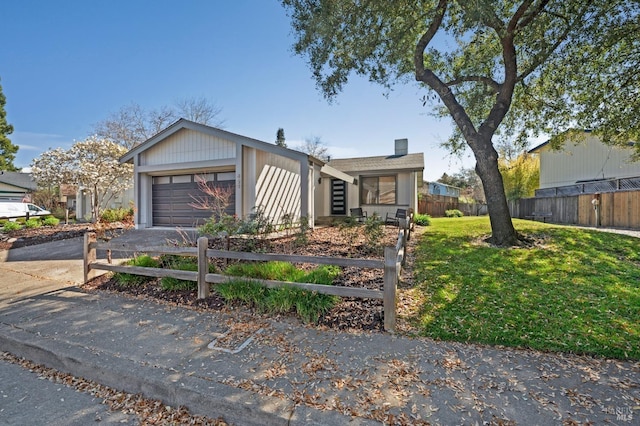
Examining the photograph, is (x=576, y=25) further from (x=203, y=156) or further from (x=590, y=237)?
(x=203, y=156)

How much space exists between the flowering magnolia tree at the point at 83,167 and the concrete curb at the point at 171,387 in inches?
565

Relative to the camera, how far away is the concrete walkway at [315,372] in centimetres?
234

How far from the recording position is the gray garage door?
35.8ft

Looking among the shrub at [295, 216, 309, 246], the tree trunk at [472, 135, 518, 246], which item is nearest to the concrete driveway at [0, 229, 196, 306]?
the shrub at [295, 216, 309, 246]

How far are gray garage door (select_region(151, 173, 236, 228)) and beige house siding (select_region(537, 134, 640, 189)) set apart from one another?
629 inches

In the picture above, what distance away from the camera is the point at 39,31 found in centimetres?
916

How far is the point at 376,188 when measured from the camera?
1548cm

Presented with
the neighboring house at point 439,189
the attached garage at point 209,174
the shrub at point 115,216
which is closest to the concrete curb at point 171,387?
the attached garage at point 209,174

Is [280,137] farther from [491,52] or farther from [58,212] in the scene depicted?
[491,52]

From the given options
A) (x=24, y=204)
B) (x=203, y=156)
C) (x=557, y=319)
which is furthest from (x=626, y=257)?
(x=24, y=204)

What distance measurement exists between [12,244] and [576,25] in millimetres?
18744

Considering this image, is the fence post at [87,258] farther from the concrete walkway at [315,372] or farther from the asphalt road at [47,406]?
the asphalt road at [47,406]

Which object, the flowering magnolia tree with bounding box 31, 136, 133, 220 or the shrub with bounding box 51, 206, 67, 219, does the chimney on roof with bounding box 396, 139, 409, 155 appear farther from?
the shrub with bounding box 51, 206, 67, 219

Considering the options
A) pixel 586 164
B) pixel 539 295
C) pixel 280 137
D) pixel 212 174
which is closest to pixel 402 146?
pixel 586 164
